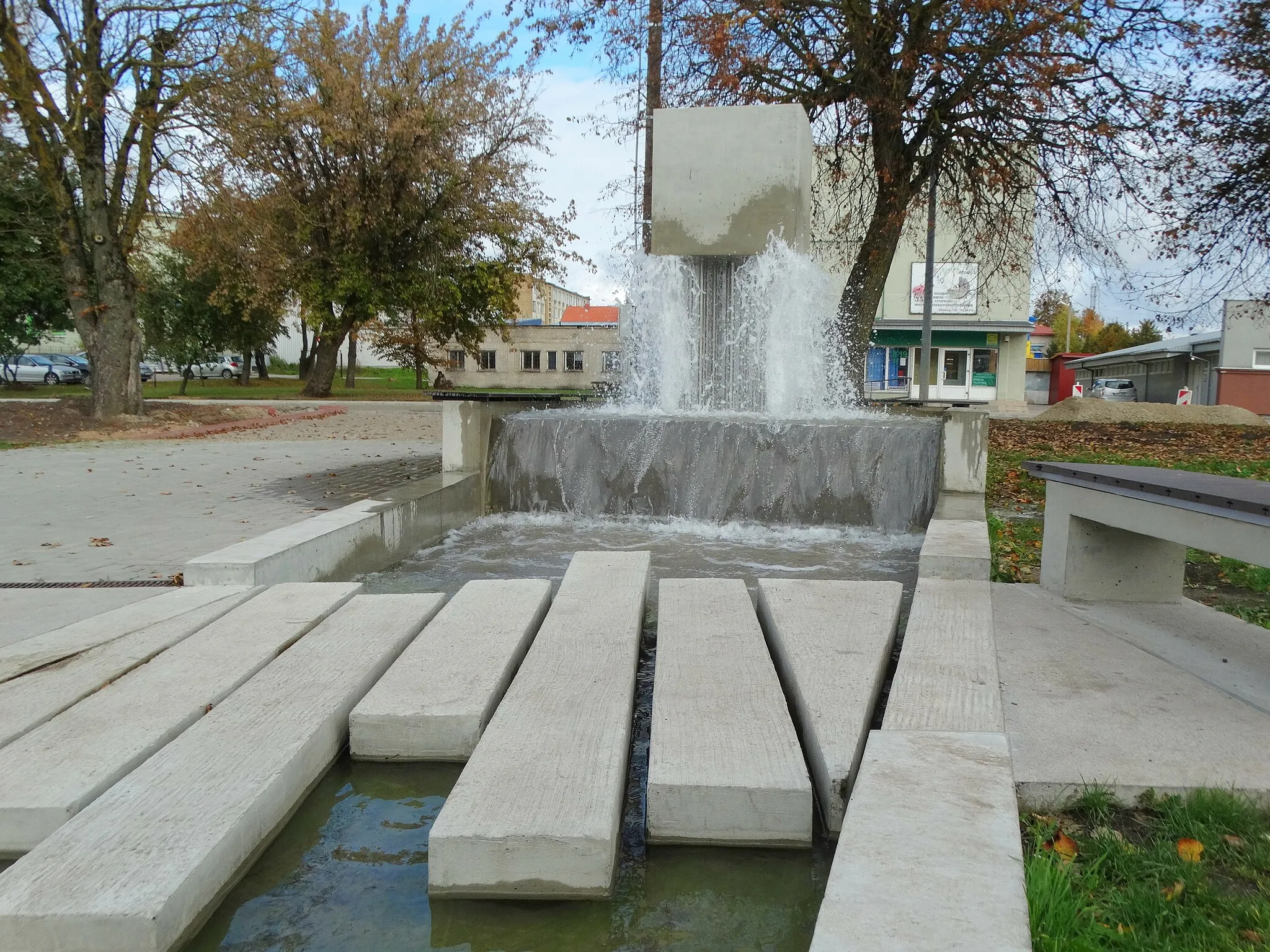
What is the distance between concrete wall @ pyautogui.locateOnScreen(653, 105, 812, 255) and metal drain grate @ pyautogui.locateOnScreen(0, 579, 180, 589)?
6873 millimetres

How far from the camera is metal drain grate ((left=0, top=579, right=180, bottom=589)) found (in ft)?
16.5

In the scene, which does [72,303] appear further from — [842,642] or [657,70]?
[842,642]

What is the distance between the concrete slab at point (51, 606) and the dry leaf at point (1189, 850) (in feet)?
13.9

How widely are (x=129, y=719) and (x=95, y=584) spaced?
7.63 ft

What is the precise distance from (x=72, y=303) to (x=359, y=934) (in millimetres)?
19070

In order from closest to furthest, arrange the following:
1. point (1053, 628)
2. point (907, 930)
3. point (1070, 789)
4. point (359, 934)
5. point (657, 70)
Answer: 1. point (907, 930)
2. point (359, 934)
3. point (1070, 789)
4. point (1053, 628)
5. point (657, 70)

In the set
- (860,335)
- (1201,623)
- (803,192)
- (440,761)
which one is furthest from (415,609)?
(860,335)

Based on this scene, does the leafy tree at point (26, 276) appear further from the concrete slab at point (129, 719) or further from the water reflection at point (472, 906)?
the water reflection at point (472, 906)

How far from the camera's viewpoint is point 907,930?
5.91ft

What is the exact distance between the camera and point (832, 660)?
362 cm

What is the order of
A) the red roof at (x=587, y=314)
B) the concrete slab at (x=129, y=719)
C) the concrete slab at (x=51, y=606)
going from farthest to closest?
the red roof at (x=587, y=314)
the concrete slab at (x=51, y=606)
the concrete slab at (x=129, y=719)

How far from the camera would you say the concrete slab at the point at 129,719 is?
2.59 m

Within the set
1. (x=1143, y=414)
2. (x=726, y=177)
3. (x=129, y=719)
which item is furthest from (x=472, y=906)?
(x=1143, y=414)

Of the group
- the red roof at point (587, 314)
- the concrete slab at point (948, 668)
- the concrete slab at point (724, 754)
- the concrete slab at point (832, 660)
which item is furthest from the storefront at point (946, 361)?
the red roof at point (587, 314)
